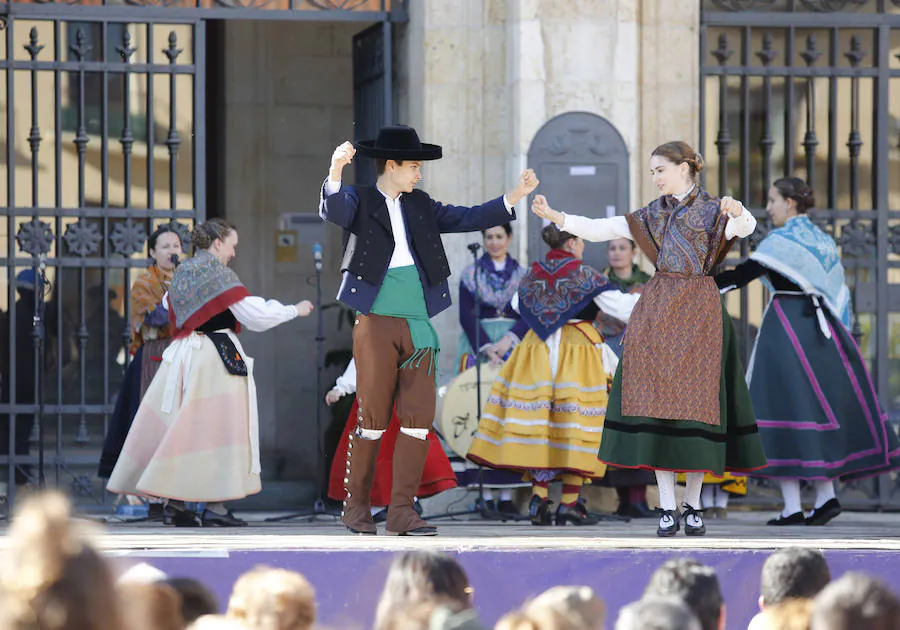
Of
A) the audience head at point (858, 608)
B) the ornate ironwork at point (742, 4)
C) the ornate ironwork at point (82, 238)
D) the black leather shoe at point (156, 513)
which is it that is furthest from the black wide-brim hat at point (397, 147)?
the audience head at point (858, 608)

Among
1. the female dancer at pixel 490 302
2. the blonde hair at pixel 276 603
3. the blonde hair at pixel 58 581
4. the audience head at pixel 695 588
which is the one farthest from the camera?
the female dancer at pixel 490 302

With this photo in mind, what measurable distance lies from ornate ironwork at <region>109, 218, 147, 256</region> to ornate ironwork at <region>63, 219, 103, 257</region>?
0.10 meters

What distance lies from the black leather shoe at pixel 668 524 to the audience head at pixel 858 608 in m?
3.48

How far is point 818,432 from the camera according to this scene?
25.4ft

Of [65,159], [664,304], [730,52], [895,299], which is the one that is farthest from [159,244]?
[895,299]

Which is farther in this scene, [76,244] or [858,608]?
[76,244]

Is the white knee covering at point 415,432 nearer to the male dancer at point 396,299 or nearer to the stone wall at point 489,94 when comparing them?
the male dancer at point 396,299

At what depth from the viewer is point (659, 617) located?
9.78ft

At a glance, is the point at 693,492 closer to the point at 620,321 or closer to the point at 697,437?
the point at 697,437

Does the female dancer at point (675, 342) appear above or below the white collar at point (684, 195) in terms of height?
below

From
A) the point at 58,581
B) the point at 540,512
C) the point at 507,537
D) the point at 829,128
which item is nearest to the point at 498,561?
the point at 507,537

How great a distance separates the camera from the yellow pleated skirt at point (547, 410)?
25.7ft

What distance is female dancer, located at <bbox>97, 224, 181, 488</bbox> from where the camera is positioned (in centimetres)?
815

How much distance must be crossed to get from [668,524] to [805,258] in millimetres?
1712
